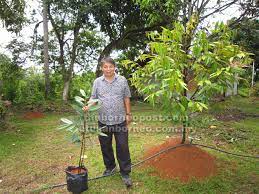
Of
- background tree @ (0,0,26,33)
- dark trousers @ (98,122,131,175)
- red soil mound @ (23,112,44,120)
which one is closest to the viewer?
dark trousers @ (98,122,131,175)

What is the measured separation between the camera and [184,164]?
4.58m

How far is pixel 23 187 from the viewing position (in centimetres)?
443

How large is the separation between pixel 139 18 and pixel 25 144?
7770 mm

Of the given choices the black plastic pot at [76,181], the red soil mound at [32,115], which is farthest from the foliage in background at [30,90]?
the black plastic pot at [76,181]

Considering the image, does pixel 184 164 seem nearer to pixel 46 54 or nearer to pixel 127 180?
pixel 127 180

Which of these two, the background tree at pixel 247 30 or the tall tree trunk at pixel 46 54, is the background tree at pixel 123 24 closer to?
the tall tree trunk at pixel 46 54

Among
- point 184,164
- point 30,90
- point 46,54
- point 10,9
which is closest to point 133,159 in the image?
point 184,164

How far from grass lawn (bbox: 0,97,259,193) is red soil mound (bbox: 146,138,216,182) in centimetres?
12

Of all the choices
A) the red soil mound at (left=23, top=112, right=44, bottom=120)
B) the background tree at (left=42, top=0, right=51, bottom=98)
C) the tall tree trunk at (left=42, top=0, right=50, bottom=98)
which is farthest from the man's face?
the tall tree trunk at (left=42, top=0, right=50, bottom=98)

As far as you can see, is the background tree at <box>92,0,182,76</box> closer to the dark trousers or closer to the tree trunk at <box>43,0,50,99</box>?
the tree trunk at <box>43,0,50,99</box>

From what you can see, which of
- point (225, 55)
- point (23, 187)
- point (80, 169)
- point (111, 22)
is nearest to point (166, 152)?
point (80, 169)

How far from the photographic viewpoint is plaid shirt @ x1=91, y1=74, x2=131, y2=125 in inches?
160

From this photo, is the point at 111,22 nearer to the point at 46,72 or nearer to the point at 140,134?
the point at 46,72

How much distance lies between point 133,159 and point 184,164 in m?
0.95
